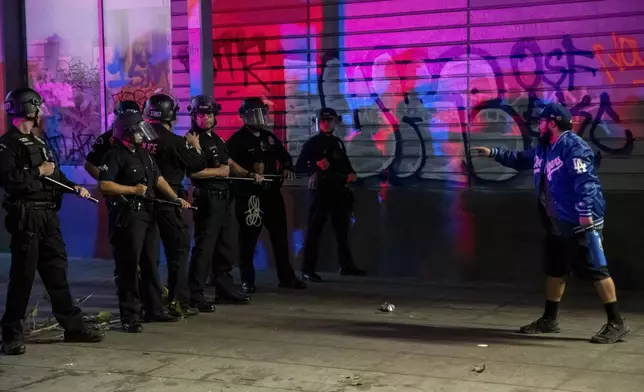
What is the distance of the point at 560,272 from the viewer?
7645mm

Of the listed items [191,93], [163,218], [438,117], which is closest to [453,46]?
[438,117]

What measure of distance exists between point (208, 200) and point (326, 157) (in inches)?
96.7

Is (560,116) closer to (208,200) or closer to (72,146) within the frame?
(208,200)

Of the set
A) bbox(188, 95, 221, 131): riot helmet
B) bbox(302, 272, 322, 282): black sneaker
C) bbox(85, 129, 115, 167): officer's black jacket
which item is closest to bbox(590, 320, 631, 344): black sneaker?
bbox(188, 95, 221, 131): riot helmet

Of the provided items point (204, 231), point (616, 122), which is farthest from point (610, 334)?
point (204, 231)

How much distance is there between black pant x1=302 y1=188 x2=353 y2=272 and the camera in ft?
37.1

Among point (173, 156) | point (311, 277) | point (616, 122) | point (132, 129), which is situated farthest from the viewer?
point (311, 277)

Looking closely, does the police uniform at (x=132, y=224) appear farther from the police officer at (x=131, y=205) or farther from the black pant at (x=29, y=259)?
the black pant at (x=29, y=259)

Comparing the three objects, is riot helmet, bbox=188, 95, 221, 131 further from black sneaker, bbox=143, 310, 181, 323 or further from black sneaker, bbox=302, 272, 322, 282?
black sneaker, bbox=302, 272, 322, 282

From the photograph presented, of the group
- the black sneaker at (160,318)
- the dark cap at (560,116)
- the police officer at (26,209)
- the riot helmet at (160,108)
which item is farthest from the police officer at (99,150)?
the dark cap at (560,116)

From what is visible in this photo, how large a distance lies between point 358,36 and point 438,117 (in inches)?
58.9

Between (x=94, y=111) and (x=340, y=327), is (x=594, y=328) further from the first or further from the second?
(x=94, y=111)

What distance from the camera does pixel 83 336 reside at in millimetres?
7766

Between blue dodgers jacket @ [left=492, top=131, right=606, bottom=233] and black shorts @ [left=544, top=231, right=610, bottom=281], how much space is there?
0.11 m
